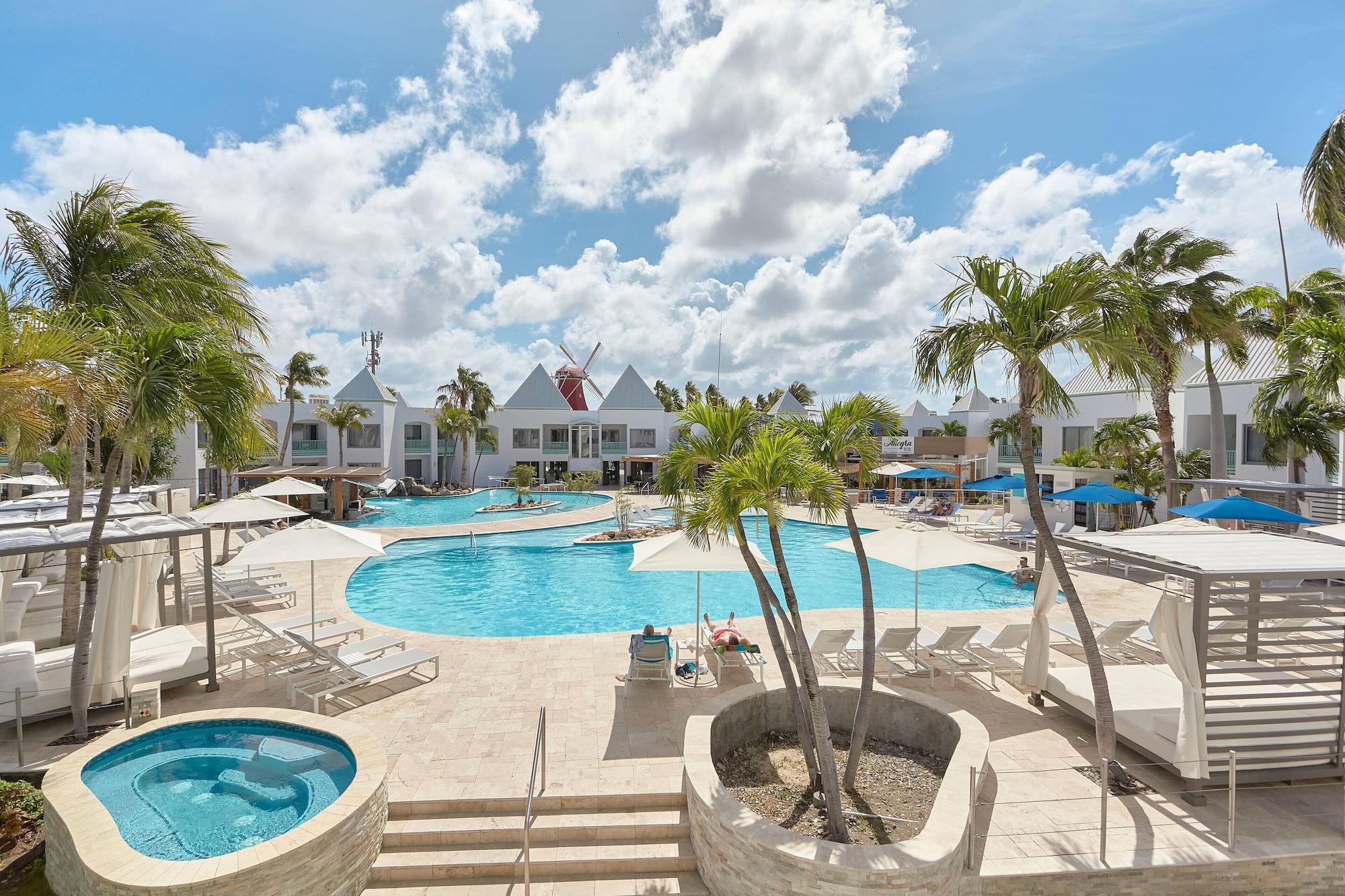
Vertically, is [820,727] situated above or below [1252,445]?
below

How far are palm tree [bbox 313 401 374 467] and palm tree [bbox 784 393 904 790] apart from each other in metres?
34.1

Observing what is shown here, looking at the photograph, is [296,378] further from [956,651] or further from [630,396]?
[956,651]

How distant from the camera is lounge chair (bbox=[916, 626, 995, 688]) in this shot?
8395 millimetres

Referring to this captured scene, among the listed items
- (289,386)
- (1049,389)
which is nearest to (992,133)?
(1049,389)

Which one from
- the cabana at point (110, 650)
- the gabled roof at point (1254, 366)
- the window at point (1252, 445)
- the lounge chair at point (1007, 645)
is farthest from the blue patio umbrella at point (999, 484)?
the cabana at point (110, 650)

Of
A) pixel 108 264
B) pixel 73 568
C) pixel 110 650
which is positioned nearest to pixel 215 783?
pixel 110 650

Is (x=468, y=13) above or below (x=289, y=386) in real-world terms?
above

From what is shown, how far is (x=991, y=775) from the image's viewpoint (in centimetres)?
577

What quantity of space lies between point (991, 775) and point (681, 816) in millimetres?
3009

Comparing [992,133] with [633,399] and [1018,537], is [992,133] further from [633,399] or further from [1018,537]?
[633,399]

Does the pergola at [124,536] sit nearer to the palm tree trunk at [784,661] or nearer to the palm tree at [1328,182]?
the palm tree trunk at [784,661]

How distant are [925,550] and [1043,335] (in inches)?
154

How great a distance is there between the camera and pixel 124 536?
23.0 ft

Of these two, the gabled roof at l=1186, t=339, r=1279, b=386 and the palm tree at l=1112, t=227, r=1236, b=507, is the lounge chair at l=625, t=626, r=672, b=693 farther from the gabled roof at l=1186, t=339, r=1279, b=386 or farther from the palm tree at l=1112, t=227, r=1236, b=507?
the gabled roof at l=1186, t=339, r=1279, b=386
